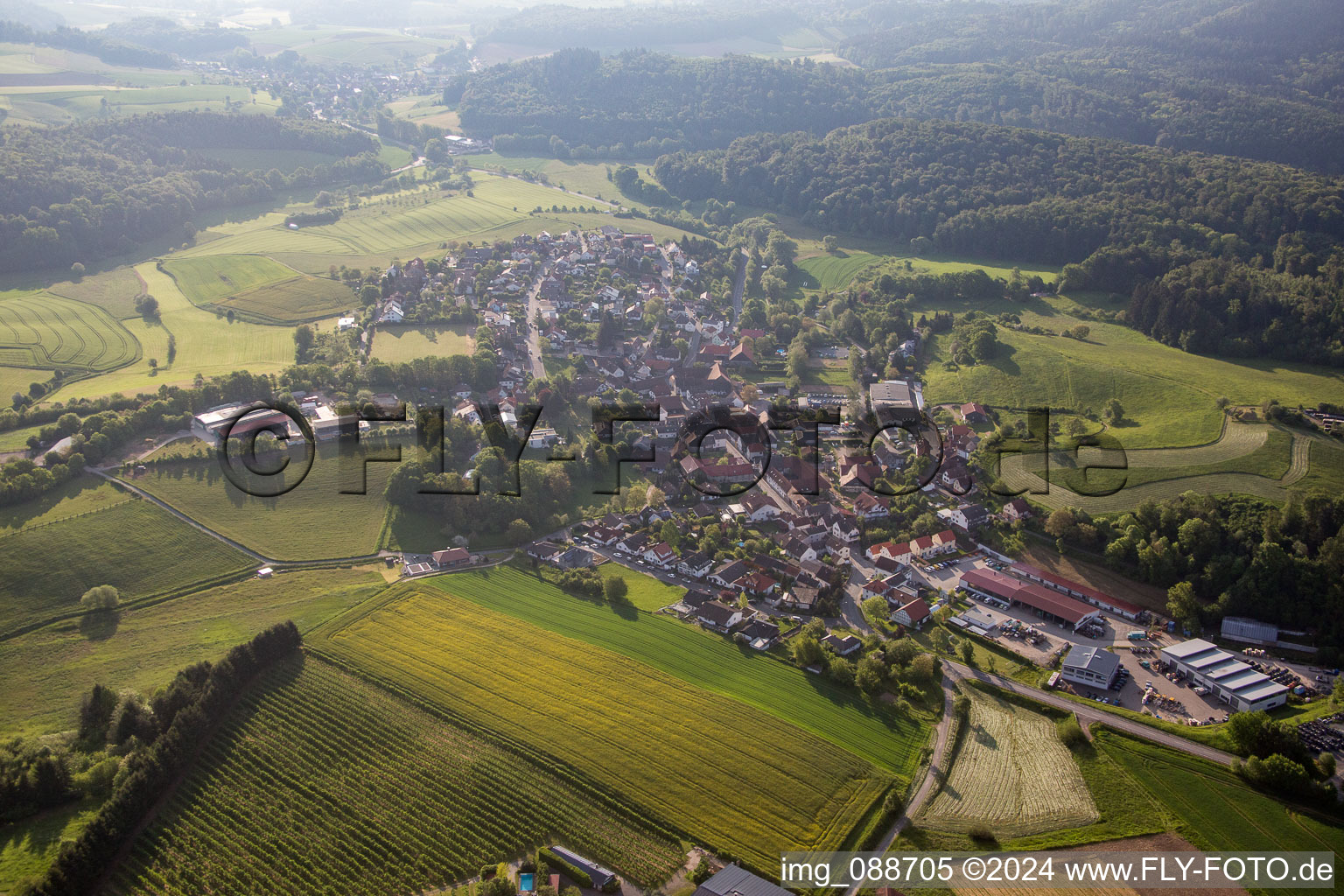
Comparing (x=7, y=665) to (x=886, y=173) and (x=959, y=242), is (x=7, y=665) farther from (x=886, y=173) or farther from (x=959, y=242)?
(x=886, y=173)

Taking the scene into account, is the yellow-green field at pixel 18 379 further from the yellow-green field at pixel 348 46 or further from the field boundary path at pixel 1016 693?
the yellow-green field at pixel 348 46

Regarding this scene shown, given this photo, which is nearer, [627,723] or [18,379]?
[627,723]

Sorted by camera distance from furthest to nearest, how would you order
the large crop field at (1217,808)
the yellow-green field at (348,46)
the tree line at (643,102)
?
the yellow-green field at (348,46), the tree line at (643,102), the large crop field at (1217,808)

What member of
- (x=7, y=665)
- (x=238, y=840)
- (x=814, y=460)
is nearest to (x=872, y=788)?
(x=238, y=840)

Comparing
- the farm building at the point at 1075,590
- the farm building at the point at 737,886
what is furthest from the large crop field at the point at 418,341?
the farm building at the point at 737,886

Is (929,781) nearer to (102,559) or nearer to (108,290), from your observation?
(102,559)

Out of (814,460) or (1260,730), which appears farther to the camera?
(814,460)

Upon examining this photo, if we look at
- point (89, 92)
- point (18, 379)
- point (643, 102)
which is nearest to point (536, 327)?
point (18, 379)
